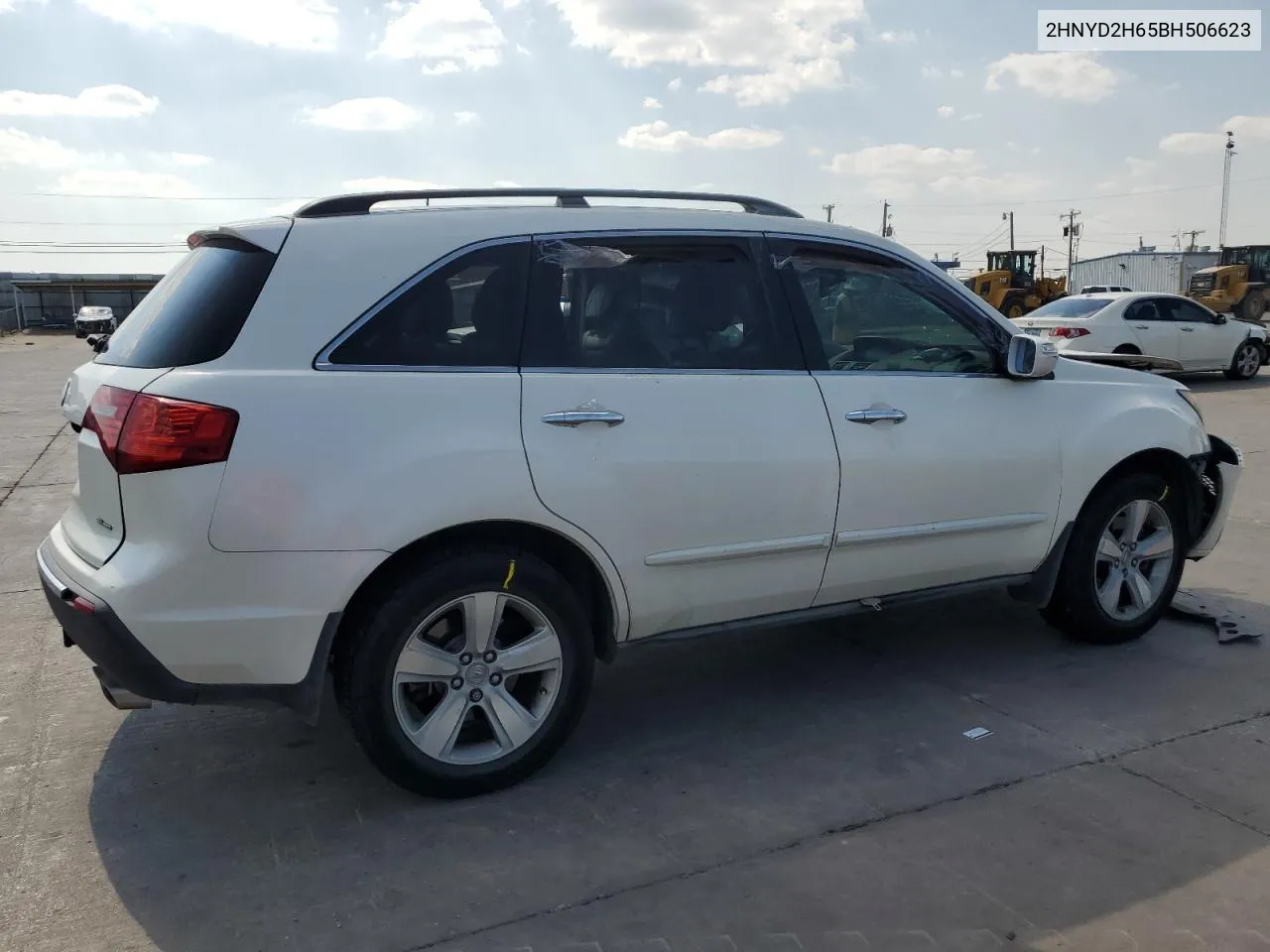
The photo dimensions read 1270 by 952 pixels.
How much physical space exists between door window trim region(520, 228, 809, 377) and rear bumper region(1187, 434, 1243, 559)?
2466 mm

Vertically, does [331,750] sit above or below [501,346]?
below

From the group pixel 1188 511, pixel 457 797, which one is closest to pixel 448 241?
pixel 457 797

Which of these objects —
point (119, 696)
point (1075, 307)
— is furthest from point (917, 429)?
point (1075, 307)

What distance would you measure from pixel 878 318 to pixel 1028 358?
635 millimetres

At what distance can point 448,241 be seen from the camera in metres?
3.45

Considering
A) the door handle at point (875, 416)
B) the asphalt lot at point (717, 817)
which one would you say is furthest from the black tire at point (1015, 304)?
the door handle at point (875, 416)

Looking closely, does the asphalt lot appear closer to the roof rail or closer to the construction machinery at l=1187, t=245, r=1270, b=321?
the roof rail

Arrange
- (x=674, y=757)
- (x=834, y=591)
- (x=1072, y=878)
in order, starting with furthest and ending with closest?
1. (x=834, y=591)
2. (x=674, y=757)
3. (x=1072, y=878)

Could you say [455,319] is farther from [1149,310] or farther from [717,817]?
[1149,310]

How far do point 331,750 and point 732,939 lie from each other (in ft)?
5.73

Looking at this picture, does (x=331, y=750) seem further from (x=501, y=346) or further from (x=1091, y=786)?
(x=1091, y=786)

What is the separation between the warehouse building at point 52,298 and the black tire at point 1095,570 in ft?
204

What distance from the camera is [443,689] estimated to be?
3.46 meters

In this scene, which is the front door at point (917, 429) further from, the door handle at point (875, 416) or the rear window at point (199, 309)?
the rear window at point (199, 309)
